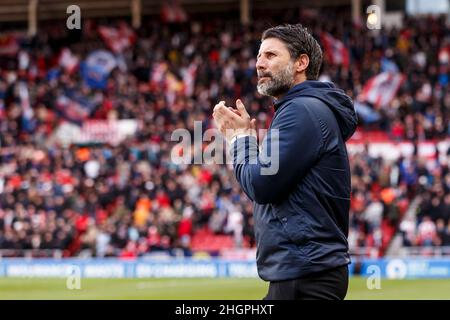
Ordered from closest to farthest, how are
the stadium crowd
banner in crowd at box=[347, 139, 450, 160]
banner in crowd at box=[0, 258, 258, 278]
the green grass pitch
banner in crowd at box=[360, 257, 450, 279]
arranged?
the green grass pitch < banner in crowd at box=[360, 257, 450, 279] < banner in crowd at box=[0, 258, 258, 278] < the stadium crowd < banner in crowd at box=[347, 139, 450, 160]

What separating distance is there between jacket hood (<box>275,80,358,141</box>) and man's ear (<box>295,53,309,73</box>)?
9 cm

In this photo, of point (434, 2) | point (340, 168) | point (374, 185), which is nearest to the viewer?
point (340, 168)

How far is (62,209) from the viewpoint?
26312mm

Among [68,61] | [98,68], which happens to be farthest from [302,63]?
[68,61]

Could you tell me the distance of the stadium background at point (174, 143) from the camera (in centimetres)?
2283

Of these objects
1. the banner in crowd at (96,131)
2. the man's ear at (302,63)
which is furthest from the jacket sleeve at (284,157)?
the banner in crowd at (96,131)

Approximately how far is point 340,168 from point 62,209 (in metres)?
22.6

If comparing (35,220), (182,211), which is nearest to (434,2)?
(182,211)

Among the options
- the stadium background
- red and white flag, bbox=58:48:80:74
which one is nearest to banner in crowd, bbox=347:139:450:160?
the stadium background

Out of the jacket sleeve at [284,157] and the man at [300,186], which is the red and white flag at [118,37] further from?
the jacket sleeve at [284,157]

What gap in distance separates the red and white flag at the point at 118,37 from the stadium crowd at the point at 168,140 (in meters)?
0.29

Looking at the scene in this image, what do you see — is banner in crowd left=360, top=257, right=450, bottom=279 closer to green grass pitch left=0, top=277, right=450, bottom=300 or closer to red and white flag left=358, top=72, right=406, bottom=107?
green grass pitch left=0, top=277, right=450, bottom=300

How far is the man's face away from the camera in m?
4.45
